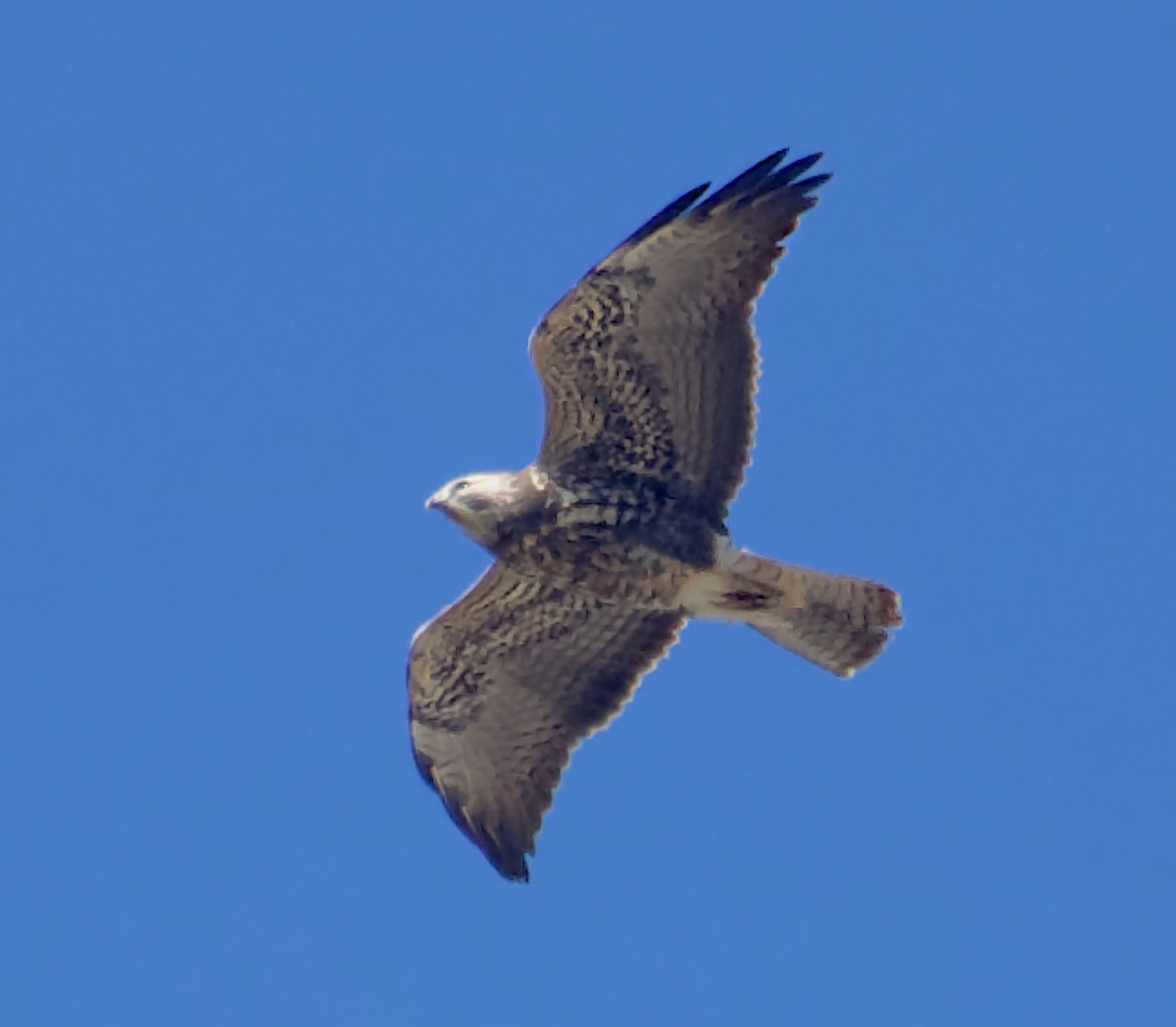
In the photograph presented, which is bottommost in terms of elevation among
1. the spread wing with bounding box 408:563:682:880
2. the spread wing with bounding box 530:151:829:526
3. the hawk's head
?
the spread wing with bounding box 408:563:682:880

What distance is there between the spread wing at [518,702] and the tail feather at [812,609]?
0.54 m

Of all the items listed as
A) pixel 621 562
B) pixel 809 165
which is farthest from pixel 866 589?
pixel 809 165

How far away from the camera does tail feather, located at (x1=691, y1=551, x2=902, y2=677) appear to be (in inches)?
485

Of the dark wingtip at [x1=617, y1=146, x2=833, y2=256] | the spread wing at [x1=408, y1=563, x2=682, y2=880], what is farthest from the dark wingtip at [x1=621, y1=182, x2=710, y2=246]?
the spread wing at [x1=408, y1=563, x2=682, y2=880]

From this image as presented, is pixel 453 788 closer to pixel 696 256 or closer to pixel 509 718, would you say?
pixel 509 718

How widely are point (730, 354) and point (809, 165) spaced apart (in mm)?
996

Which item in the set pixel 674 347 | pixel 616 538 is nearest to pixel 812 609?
pixel 616 538

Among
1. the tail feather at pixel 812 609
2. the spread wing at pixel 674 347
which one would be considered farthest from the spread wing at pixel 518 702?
the spread wing at pixel 674 347

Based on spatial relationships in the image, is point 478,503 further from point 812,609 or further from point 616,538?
A: point 812,609

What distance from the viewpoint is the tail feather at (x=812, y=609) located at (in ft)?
40.4

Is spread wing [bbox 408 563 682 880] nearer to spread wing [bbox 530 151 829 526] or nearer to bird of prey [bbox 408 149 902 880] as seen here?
bird of prey [bbox 408 149 902 880]

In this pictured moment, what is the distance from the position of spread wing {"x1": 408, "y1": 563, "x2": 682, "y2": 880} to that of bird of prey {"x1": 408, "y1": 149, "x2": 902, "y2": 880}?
0.4 inches

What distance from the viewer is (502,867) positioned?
41.9 ft

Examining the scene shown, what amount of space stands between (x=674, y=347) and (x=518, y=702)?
7.17 feet
